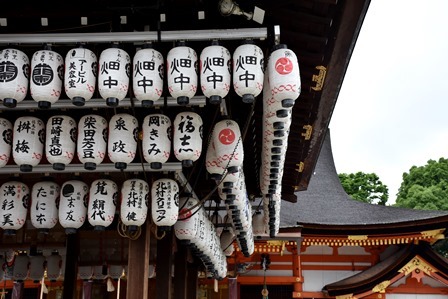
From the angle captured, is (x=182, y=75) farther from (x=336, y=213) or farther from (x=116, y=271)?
(x=336, y=213)

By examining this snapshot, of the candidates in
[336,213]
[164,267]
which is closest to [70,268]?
[164,267]

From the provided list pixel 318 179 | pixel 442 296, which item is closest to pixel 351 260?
pixel 442 296

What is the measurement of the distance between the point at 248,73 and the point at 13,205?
8.95 feet

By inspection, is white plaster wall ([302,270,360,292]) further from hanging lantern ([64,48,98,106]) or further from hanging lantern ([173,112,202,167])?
hanging lantern ([64,48,98,106])

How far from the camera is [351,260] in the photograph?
14492 mm

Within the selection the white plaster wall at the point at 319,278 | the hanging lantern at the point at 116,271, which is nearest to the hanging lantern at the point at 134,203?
the hanging lantern at the point at 116,271

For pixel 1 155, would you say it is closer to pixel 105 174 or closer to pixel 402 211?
pixel 105 174

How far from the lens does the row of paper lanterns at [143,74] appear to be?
14.3 ft

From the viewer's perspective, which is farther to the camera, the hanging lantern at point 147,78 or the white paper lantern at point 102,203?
the white paper lantern at point 102,203

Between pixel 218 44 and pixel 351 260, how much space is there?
11090 mm

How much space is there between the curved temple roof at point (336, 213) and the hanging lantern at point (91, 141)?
27.9 feet

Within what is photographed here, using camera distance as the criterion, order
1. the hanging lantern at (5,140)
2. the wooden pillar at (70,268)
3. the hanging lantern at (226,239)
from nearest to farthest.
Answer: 1. the hanging lantern at (5,140)
2. the wooden pillar at (70,268)
3. the hanging lantern at (226,239)

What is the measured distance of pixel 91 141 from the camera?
4859 mm

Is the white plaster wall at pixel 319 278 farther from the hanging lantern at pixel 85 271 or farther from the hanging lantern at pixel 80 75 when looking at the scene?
the hanging lantern at pixel 80 75
